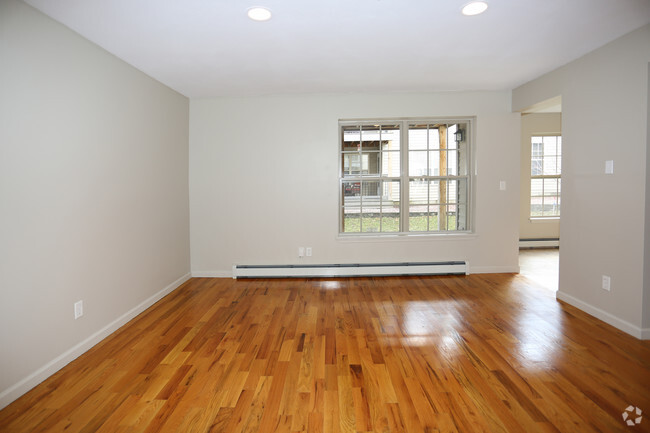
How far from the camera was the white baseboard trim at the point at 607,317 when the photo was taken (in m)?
2.89

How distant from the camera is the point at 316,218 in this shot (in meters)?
4.90

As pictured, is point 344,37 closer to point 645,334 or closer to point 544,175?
point 645,334

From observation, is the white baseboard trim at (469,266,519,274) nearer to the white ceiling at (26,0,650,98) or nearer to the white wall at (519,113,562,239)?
the white wall at (519,113,562,239)

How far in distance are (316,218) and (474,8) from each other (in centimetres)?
308

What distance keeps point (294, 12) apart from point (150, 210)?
257 cm

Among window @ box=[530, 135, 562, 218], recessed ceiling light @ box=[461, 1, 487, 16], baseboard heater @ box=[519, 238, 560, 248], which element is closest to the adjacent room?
recessed ceiling light @ box=[461, 1, 487, 16]

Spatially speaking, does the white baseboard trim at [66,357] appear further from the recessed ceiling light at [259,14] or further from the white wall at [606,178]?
the white wall at [606,178]

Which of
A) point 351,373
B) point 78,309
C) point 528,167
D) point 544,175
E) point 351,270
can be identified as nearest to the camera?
point 351,373

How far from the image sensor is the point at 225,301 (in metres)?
3.93

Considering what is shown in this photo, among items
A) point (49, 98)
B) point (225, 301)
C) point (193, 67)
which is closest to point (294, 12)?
point (193, 67)

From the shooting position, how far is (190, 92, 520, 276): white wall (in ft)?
15.8

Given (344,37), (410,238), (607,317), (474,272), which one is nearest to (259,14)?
(344,37)

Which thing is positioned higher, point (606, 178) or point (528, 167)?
point (528, 167)

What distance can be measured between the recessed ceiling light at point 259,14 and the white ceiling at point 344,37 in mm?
51
